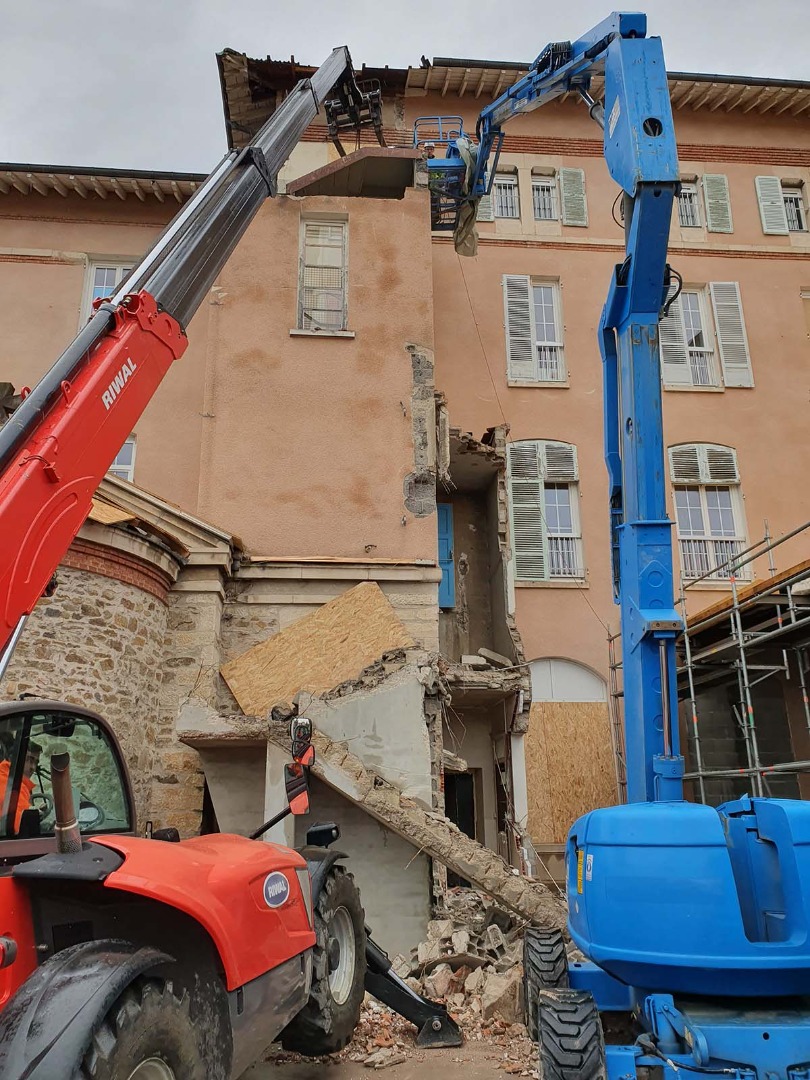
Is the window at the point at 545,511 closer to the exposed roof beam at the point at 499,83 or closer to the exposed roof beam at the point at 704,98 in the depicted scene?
the exposed roof beam at the point at 499,83

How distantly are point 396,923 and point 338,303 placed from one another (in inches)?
380

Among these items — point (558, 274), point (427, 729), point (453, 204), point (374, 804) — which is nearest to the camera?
point (374, 804)

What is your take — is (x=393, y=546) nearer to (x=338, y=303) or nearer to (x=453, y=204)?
(x=338, y=303)

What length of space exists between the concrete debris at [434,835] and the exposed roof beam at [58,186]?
1300 cm

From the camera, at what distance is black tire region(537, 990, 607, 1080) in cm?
402

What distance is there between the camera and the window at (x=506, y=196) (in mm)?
18641

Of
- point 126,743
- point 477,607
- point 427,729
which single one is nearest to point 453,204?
point 477,607

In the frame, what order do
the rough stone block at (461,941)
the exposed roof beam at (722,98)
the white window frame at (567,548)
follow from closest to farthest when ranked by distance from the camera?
the rough stone block at (461,941) < the white window frame at (567,548) < the exposed roof beam at (722,98)

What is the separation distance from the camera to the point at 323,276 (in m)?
14.5

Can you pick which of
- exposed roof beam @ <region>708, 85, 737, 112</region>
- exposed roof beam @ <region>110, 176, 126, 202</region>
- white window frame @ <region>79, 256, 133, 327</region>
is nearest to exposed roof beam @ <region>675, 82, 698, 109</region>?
exposed roof beam @ <region>708, 85, 737, 112</region>

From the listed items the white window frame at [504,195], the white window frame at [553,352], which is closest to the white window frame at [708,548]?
the white window frame at [553,352]

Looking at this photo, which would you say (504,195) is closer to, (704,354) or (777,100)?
(704,354)

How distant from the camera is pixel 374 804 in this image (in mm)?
9047

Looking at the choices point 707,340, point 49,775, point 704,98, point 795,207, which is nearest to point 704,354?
point 707,340
